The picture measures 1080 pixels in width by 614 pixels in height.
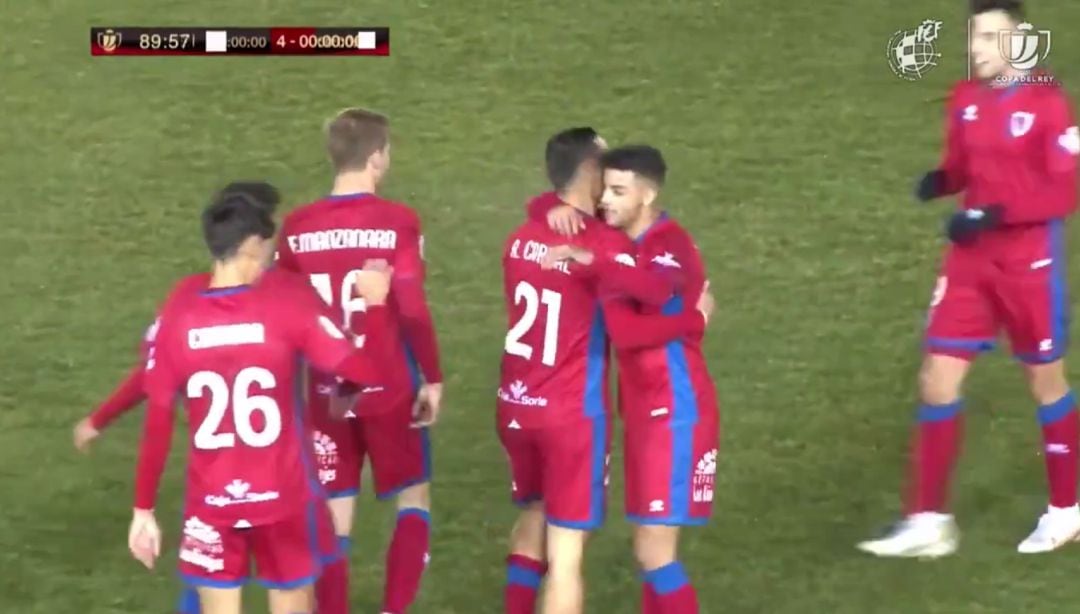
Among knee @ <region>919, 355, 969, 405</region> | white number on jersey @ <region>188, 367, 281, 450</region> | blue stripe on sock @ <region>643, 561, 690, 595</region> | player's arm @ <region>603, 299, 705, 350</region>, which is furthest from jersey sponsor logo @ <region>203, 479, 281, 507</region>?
knee @ <region>919, 355, 969, 405</region>

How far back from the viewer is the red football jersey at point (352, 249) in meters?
4.70

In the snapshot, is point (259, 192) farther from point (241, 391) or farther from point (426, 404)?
point (426, 404)

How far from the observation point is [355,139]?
186 inches

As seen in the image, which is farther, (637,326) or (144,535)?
(637,326)

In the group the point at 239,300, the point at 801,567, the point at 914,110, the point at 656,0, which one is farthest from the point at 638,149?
the point at 656,0

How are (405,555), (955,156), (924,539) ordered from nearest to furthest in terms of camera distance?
(405,555), (955,156), (924,539)

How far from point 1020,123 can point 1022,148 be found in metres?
0.09

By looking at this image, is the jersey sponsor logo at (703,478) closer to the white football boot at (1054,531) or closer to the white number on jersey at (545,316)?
the white number on jersey at (545,316)

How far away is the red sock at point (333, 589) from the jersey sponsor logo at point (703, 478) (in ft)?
3.63

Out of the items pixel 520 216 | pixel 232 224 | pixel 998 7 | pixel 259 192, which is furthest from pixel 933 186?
pixel 520 216

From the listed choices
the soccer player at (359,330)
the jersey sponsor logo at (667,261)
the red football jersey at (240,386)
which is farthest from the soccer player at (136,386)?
the jersey sponsor logo at (667,261)

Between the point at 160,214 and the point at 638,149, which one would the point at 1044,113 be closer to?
the point at 638,149

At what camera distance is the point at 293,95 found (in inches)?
403

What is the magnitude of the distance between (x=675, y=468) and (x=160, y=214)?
5.27m
